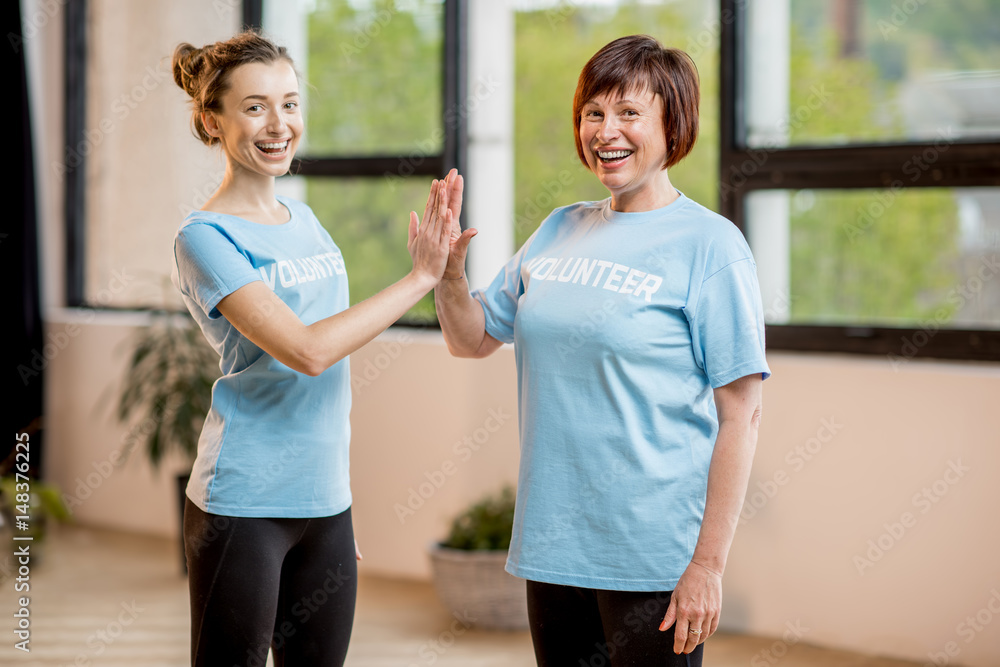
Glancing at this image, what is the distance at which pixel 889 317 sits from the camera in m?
3.03

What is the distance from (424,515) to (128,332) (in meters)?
1.69

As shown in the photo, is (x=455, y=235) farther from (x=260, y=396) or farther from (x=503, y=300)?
(x=260, y=396)

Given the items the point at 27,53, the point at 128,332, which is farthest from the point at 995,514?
the point at 27,53

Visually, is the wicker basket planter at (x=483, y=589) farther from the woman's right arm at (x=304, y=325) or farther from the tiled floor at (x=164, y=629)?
the woman's right arm at (x=304, y=325)

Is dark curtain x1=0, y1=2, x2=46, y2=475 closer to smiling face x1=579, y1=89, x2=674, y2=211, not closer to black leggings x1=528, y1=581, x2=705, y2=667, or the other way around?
black leggings x1=528, y1=581, x2=705, y2=667

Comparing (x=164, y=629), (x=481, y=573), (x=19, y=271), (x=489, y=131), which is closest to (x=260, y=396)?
(x=481, y=573)

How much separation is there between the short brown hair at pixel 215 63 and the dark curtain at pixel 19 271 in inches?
123

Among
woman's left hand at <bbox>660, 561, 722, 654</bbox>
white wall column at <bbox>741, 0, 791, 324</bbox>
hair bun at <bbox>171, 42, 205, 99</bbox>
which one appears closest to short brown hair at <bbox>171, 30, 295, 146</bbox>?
hair bun at <bbox>171, 42, 205, 99</bbox>

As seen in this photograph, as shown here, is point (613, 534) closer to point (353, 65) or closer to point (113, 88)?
point (353, 65)

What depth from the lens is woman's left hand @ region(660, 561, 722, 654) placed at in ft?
4.41

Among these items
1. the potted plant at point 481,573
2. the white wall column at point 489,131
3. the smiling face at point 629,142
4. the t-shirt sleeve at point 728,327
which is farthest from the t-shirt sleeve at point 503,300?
the white wall column at point 489,131

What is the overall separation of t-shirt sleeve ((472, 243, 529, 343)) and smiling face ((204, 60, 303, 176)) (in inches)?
15.8

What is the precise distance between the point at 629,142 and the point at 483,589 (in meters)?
1.99

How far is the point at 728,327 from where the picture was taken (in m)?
1.35
